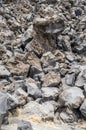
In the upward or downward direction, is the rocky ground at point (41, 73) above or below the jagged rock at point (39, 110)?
above

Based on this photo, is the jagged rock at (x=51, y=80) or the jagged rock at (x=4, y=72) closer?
the jagged rock at (x=51, y=80)

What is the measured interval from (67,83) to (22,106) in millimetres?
2717

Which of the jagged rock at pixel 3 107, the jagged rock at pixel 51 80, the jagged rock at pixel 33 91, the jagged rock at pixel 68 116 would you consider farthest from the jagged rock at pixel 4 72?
the jagged rock at pixel 3 107

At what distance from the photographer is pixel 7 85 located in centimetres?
1600

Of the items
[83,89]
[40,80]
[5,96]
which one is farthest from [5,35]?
[5,96]

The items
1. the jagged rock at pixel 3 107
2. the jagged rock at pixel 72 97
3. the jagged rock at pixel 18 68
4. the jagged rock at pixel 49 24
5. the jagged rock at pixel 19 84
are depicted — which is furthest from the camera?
the jagged rock at pixel 49 24

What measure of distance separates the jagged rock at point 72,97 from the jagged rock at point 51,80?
95 centimetres

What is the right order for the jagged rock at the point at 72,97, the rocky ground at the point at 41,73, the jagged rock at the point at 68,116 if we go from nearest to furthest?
the rocky ground at the point at 41,73 < the jagged rock at the point at 68,116 < the jagged rock at the point at 72,97

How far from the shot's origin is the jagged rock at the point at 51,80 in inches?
642

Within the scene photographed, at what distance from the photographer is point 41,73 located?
56.5ft

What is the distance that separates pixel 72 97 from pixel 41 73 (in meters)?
2.73

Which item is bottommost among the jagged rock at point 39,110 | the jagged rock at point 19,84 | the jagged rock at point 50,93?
the jagged rock at point 39,110

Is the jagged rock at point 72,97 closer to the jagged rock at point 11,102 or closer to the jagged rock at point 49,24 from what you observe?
the jagged rock at point 11,102

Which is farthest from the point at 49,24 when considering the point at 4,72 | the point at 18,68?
the point at 4,72
